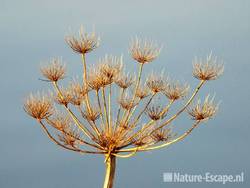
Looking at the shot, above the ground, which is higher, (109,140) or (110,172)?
(109,140)

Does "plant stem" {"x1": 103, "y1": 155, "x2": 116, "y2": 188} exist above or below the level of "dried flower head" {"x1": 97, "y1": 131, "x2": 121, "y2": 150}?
below

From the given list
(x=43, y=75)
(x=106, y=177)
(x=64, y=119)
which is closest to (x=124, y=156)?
(x=106, y=177)

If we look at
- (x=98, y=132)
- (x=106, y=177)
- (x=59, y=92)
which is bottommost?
(x=106, y=177)

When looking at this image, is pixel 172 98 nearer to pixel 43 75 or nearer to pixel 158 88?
pixel 158 88

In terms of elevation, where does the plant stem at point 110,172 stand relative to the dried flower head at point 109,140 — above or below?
below

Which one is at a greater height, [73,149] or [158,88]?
[158,88]

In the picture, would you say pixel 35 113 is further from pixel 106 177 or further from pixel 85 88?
pixel 106 177
